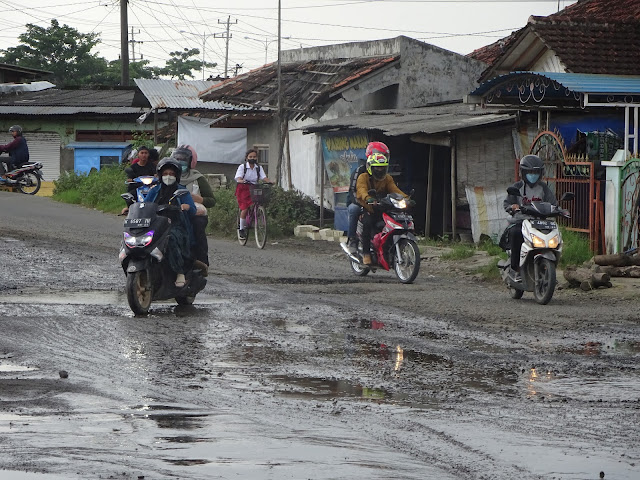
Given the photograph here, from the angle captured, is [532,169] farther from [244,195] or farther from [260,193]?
[244,195]

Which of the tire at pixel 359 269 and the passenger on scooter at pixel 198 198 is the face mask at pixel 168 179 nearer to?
the passenger on scooter at pixel 198 198

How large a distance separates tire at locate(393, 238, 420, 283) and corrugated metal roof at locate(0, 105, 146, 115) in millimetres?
30043

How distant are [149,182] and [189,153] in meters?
0.93

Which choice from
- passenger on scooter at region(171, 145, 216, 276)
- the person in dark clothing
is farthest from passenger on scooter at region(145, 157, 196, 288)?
the person in dark clothing

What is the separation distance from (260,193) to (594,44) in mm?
6422

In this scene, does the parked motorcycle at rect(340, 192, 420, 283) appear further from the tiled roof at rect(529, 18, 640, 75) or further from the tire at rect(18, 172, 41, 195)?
the tire at rect(18, 172, 41, 195)

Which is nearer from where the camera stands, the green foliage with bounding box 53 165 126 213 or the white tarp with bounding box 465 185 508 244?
the white tarp with bounding box 465 185 508 244

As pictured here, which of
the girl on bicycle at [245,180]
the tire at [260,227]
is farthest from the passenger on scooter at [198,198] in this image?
the girl on bicycle at [245,180]

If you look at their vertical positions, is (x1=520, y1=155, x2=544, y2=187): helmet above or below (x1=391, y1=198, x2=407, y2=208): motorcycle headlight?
above

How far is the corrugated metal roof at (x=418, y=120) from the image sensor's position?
17797 mm

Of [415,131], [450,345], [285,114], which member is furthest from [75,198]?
[450,345]

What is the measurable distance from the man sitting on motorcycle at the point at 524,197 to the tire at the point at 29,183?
65.4ft

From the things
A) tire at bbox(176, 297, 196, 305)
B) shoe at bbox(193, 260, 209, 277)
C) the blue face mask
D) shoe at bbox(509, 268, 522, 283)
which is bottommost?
tire at bbox(176, 297, 196, 305)

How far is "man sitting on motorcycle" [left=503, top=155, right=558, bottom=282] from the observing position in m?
11.4
